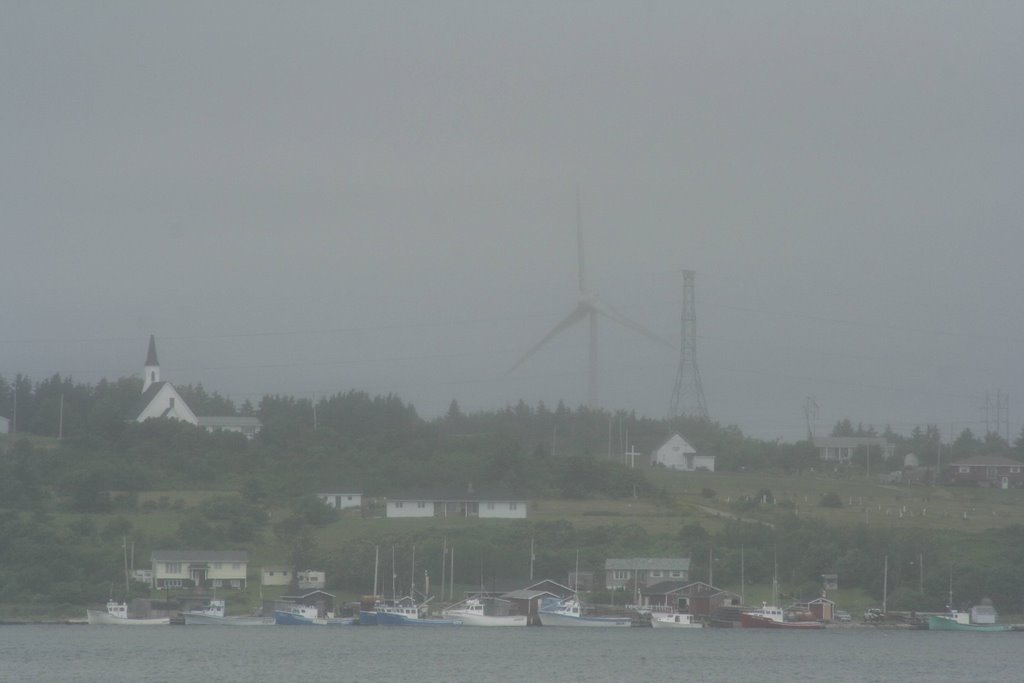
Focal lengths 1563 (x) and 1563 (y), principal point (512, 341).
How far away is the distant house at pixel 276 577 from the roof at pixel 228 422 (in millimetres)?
41338

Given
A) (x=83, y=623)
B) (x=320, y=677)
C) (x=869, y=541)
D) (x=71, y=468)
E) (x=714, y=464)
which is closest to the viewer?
(x=320, y=677)

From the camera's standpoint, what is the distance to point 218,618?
7969 centimetres

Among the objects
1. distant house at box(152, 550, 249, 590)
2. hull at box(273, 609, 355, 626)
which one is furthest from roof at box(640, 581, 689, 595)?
distant house at box(152, 550, 249, 590)

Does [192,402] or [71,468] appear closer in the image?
[71,468]

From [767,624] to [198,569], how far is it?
30.2m

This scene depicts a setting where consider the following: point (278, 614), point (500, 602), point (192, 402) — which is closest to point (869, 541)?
point (500, 602)

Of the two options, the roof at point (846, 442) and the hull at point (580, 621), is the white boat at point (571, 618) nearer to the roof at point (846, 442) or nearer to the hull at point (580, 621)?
the hull at point (580, 621)

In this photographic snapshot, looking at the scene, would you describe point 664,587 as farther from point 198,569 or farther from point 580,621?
point 198,569

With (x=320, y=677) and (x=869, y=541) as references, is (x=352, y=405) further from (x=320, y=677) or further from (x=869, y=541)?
(x=320, y=677)

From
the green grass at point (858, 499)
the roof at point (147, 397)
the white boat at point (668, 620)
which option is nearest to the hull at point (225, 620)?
the white boat at point (668, 620)

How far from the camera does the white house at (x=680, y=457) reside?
12411 cm

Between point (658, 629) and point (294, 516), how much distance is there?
23441mm

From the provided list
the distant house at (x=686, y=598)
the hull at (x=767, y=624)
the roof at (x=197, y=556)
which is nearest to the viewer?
the hull at (x=767, y=624)

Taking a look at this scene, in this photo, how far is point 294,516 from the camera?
301 feet
